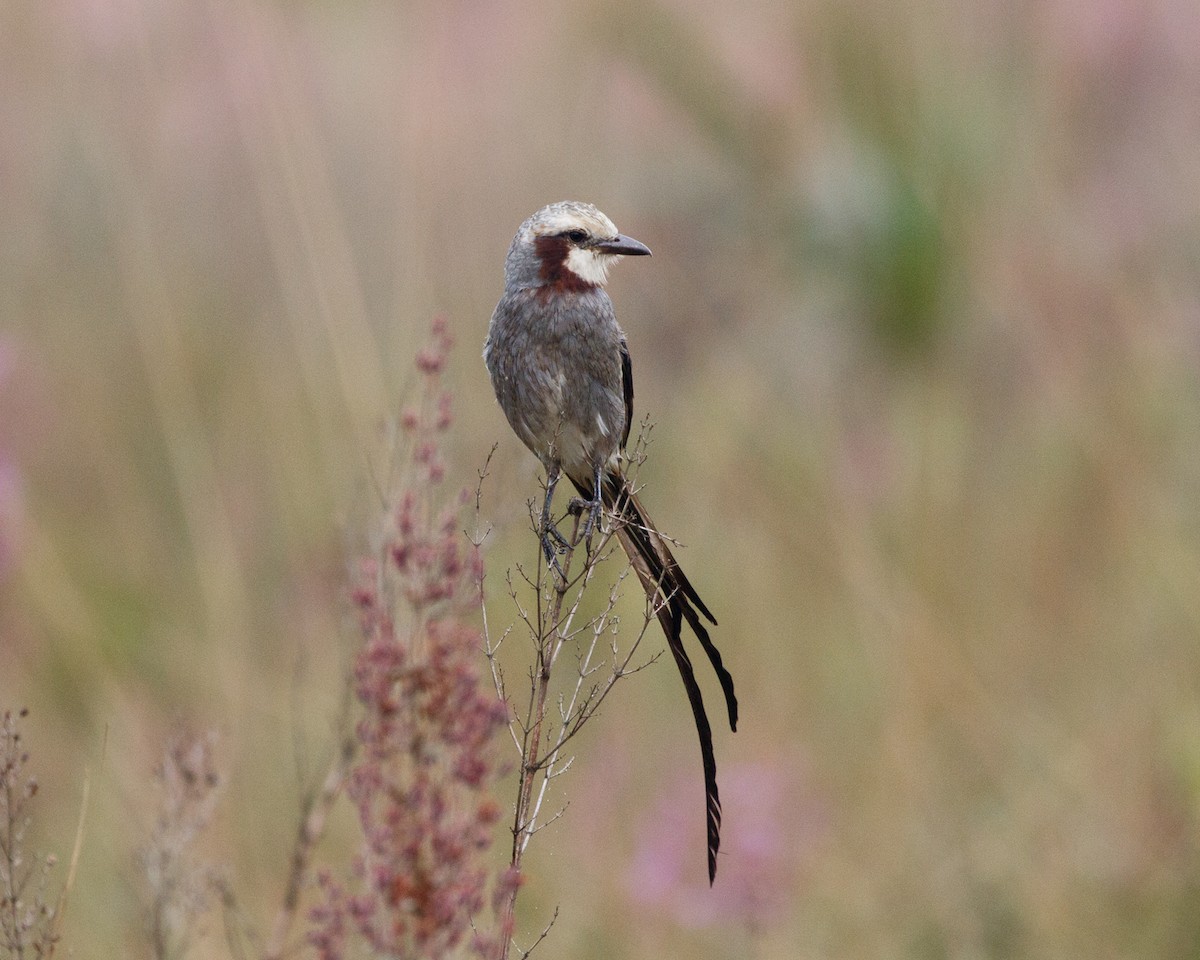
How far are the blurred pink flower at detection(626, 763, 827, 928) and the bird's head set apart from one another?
1.37 m

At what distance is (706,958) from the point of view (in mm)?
3705

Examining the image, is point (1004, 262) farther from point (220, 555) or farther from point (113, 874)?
point (113, 874)

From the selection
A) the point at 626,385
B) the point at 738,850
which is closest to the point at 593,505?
the point at 626,385

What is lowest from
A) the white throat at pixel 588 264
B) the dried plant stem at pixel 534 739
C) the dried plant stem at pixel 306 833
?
the dried plant stem at pixel 306 833

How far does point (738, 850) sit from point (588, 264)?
141cm

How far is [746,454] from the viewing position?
4.70m

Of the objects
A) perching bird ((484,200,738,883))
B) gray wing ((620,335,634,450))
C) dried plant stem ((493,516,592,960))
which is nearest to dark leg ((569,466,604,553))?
perching bird ((484,200,738,883))

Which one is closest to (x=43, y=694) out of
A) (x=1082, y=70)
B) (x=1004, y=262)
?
(x=1004, y=262)

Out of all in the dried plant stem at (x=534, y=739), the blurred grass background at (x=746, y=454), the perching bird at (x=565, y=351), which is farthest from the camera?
the blurred grass background at (x=746, y=454)

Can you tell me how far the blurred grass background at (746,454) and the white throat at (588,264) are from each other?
43 cm

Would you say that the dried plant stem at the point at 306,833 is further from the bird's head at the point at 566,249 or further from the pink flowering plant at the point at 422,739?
the bird's head at the point at 566,249

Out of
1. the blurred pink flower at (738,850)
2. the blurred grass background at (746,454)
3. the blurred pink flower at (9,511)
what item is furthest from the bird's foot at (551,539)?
the blurred pink flower at (9,511)

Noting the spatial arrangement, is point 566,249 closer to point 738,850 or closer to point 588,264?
point 588,264

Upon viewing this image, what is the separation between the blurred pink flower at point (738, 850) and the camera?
3.50m
